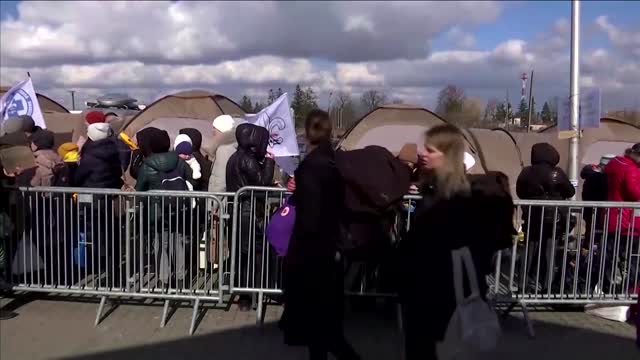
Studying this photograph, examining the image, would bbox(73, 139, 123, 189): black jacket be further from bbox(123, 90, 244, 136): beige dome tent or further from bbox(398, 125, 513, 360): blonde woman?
bbox(123, 90, 244, 136): beige dome tent

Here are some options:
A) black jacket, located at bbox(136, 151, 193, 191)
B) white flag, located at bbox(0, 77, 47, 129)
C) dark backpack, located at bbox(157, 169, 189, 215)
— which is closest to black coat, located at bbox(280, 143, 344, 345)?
dark backpack, located at bbox(157, 169, 189, 215)

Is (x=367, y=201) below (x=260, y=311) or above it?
above

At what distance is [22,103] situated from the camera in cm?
→ 1030

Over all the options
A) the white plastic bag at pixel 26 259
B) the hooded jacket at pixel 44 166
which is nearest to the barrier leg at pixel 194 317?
the white plastic bag at pixel 26 259

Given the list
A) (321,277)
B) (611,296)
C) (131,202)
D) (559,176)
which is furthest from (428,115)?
(321,277)

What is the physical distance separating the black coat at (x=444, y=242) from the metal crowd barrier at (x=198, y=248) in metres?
2.09

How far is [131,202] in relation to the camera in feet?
20.1

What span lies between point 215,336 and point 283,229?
162 cm

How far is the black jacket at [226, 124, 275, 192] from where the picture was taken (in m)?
6.27

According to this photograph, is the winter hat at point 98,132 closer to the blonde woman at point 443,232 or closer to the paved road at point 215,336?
the paved road at point 215,336

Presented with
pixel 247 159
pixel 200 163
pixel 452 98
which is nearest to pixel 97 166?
pixel 200 163

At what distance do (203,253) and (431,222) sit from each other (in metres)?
3.32

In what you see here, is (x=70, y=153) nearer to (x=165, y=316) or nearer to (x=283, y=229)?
(x=165, y=316)

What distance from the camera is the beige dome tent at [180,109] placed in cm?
1167
